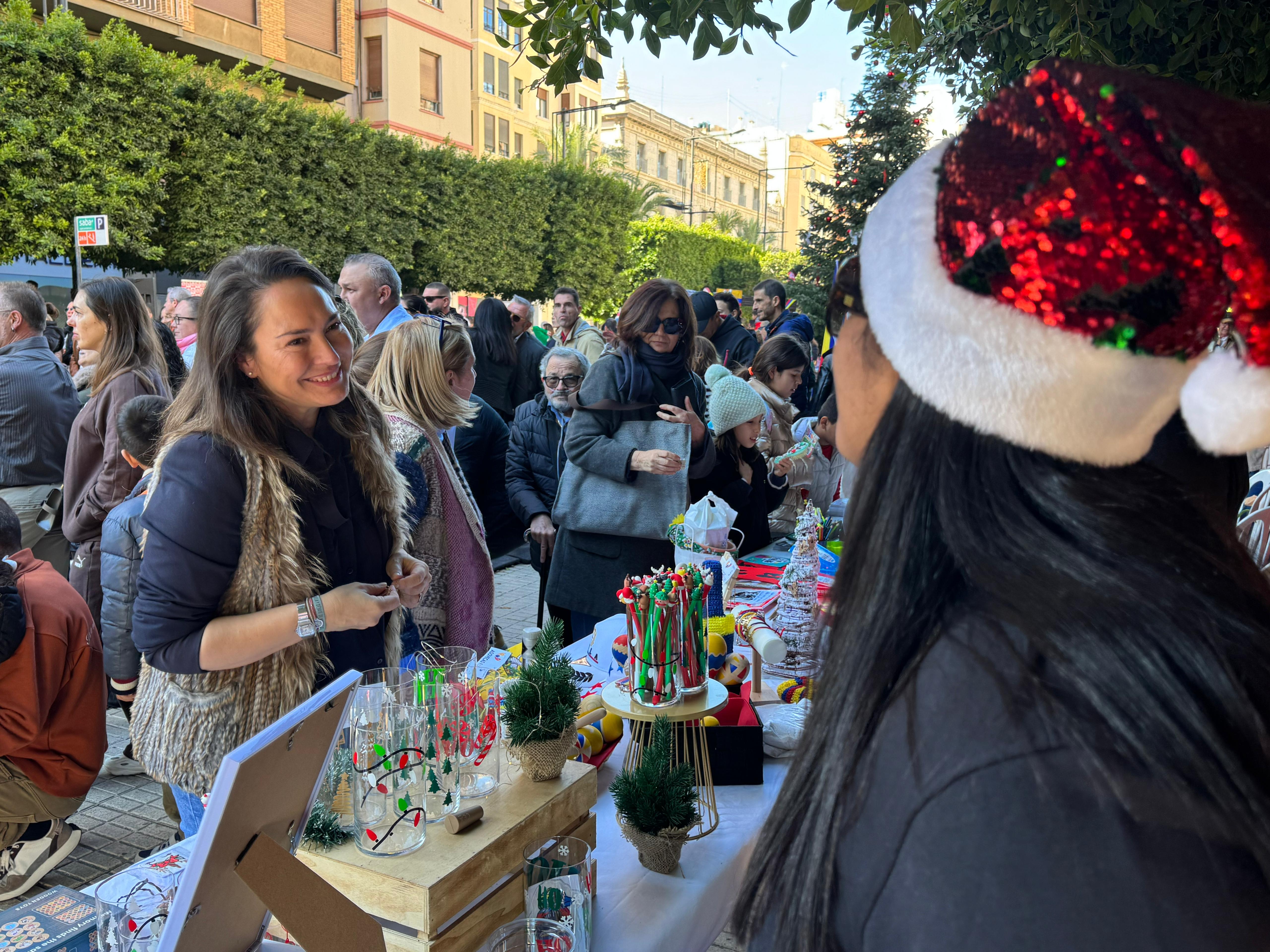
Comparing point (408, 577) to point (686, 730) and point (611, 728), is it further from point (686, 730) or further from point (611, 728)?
point (686, 730)

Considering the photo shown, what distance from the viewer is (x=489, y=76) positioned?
36594 millimetres

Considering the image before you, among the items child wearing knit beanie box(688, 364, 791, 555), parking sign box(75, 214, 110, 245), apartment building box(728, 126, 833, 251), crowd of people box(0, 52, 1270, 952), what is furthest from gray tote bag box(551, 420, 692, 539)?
apartment building box(728, 126, 833, 251)

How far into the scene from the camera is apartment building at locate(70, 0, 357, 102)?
18.7 meters

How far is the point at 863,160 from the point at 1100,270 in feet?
46.7

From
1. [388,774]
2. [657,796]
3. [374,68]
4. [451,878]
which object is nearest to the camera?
[451,878]

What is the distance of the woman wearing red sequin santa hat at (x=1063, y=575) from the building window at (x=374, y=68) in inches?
1175

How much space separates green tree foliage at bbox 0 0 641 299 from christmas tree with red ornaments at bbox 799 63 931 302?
757 centimetres

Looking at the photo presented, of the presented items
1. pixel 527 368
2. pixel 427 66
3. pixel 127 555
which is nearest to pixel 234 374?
pixel 127 555

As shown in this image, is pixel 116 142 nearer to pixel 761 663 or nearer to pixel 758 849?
pixel 761 663

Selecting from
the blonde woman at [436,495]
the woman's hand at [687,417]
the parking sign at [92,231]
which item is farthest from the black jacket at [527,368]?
the blonde woman at [436,495]

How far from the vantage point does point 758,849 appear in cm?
84

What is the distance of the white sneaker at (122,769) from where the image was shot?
4039mm

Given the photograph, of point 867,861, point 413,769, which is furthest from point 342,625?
point 867,861

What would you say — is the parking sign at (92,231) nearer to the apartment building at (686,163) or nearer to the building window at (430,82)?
the building window at (430,82)
